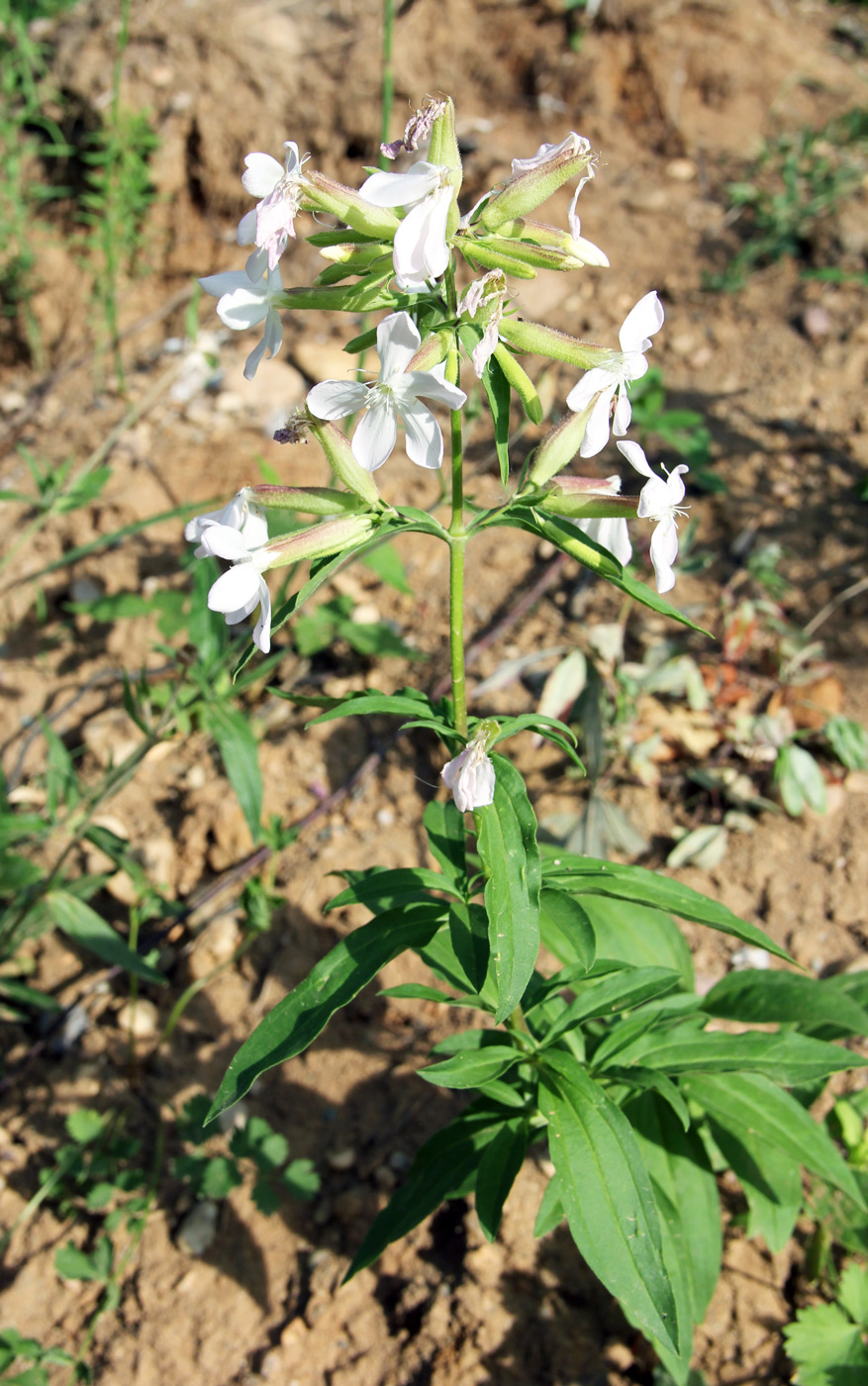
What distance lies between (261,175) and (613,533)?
0.87 metres

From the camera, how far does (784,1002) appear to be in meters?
2.25

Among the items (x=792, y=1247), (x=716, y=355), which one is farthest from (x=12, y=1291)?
(x=716, y=355)

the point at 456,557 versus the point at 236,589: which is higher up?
the point at 456,557

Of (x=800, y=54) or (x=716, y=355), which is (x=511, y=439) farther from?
(x=800, y=54)

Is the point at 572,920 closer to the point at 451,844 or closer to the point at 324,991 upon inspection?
the point at 451,844

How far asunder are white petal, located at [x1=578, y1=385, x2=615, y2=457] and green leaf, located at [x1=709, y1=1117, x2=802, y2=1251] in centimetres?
153

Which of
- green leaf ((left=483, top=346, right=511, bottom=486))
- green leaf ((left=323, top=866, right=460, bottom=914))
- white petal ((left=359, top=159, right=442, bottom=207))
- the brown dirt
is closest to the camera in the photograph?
white petal ((left=359, top=159, right=442, bottom=207))

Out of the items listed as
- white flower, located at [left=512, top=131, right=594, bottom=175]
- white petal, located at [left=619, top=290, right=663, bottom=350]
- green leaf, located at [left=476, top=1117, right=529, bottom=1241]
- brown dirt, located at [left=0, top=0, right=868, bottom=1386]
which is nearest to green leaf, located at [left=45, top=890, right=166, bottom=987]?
brown dirt, located at [left=0, top=0, right=868, bottom=1386]

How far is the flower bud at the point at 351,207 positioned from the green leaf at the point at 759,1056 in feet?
5.63

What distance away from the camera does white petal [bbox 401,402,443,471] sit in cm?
160

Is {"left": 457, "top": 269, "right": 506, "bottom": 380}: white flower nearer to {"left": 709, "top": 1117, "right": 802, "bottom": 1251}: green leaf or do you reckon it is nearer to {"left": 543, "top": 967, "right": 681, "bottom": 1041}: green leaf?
{"left": 543, "top": 967, "right": 681, "bottom": 1041}: green leaf

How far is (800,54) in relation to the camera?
16.7 ft

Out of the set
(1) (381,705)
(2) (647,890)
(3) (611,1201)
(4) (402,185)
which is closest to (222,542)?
(1) (381,705)

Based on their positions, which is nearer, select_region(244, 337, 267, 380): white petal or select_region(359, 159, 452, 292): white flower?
select_region(359, 159, 452, 292): white flower
